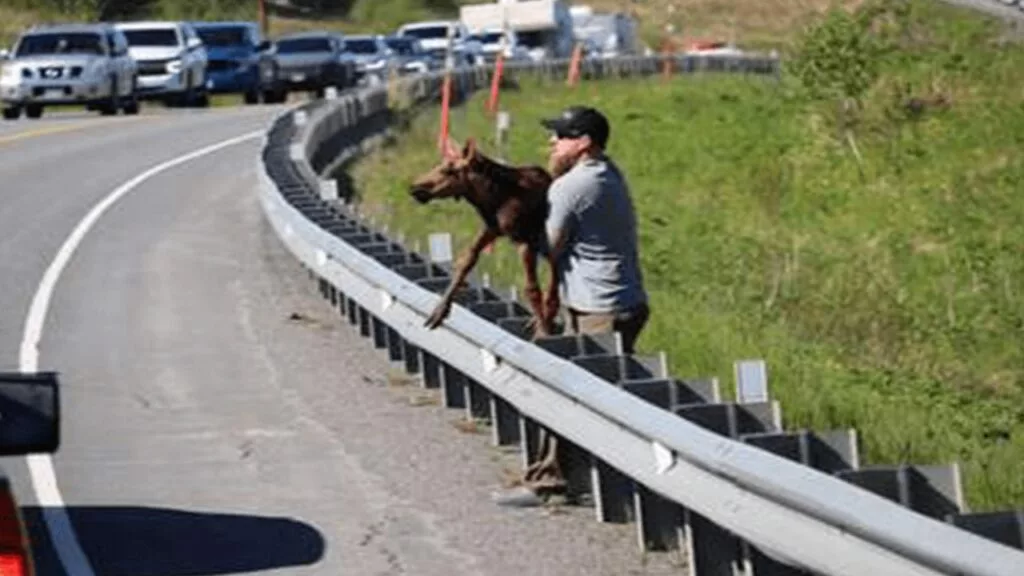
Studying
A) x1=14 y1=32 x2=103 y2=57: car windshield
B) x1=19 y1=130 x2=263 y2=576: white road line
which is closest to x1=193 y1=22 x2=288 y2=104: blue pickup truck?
x1=14 y1=32 x2=103 y2=57: car windshield

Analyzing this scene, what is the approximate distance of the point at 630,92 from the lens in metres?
56.1

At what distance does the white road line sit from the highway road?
2 centimetres

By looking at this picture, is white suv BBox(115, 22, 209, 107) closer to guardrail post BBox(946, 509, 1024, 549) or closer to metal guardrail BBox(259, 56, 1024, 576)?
metal guardrail BBox(259, 56, 1024, 576)

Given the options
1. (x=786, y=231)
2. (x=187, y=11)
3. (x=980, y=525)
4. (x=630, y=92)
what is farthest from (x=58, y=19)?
(x=980, y=525)

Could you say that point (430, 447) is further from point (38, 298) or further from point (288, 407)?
point (38, 298)

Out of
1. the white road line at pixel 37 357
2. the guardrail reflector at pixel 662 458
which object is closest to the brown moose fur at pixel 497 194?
the white road line at pixel 37 357

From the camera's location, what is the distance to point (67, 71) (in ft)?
164

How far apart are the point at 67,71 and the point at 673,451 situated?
4076 cm

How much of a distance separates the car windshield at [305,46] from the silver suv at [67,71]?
11.1 m

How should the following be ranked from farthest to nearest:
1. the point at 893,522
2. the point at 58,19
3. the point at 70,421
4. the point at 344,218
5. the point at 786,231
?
the point at 58,19
the point at 786,231
the point at 344,218
the point at 70,421
the point at 893,522

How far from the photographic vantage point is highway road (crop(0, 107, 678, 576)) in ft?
39.2

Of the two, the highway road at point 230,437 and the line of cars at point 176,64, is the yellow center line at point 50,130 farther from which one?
the highway road at point 230,437

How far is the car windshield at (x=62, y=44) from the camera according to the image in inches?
1996

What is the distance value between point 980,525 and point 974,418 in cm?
1054
